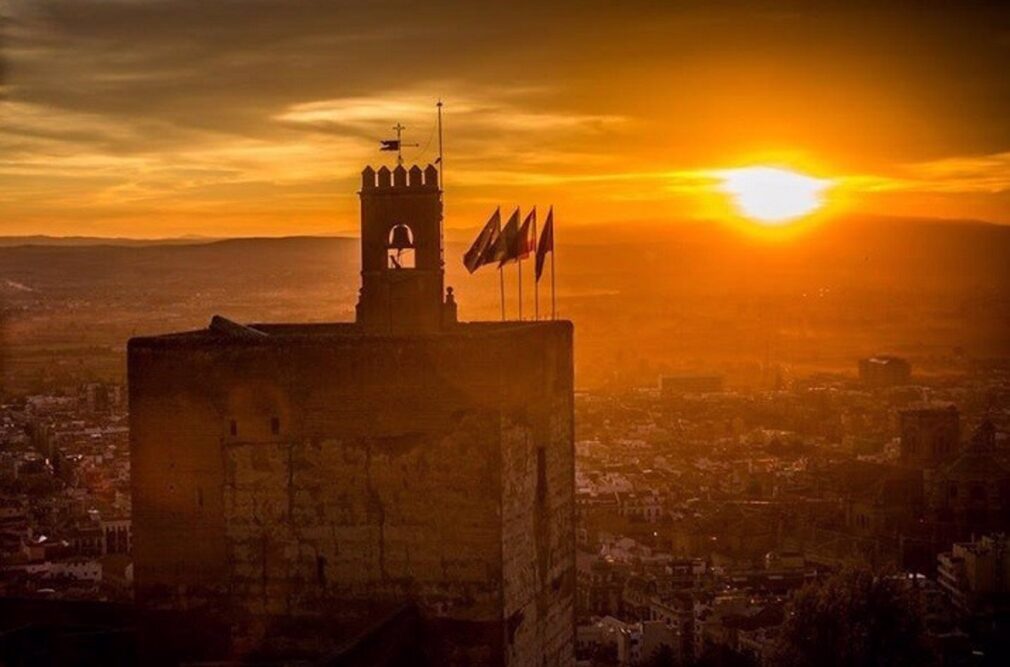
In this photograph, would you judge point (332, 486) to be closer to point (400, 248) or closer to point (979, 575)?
point (400, 248)

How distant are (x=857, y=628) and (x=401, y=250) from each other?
20.9m

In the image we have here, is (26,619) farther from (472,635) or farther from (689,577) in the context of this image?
(689,577)

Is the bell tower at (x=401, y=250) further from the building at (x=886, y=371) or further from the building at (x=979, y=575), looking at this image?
the building at (x=886, y=371)

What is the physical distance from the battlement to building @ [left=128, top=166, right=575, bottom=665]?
2590 millimetres

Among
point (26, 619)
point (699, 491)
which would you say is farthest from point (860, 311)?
point (26, 619)

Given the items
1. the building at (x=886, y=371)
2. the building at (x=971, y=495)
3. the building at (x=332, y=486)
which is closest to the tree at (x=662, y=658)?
the building at (x=971, y=495)

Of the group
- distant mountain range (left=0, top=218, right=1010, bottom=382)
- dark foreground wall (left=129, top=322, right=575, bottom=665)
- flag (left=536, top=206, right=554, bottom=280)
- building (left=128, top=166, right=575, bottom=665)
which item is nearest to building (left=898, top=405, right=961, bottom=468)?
distant mountain range (left=0, top=218, right=1010, bottom=382)

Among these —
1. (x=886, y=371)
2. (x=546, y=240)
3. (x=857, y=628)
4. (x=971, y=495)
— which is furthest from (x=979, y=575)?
(x=886, y=371)

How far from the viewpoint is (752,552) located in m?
76.5

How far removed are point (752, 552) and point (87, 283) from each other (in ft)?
112

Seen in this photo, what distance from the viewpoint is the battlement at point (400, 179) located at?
1761 cm

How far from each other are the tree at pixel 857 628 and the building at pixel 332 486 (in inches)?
830

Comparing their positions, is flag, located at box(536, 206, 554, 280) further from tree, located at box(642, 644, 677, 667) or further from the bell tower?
tree, located at box(642, 644, 677, 667)

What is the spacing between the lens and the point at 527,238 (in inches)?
761
